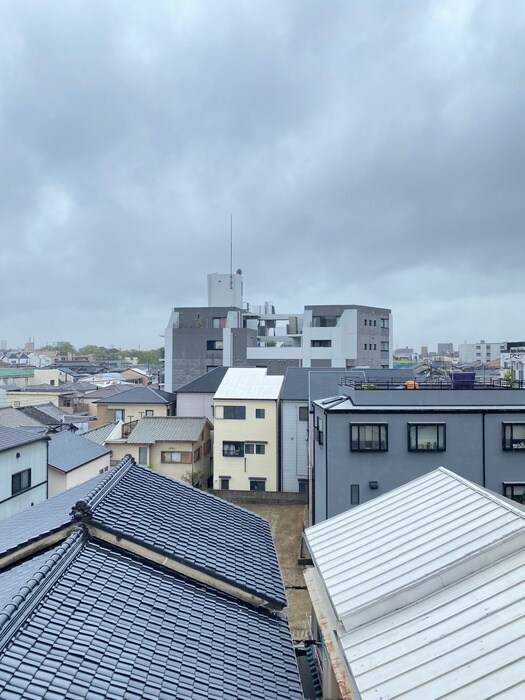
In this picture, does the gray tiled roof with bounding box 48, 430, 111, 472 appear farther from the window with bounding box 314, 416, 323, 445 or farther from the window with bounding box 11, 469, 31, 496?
the window with bounding box 314, 416, 323, 445

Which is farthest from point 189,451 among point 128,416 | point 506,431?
point 506,431

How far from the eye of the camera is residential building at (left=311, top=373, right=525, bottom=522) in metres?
21.4

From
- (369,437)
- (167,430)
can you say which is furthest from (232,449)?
(369,437)

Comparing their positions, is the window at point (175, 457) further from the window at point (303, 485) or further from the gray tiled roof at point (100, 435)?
the window at point (303, 485)

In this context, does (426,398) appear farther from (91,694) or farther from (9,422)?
(9,422)

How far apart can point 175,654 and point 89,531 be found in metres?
2.43

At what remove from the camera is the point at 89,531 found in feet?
24.6

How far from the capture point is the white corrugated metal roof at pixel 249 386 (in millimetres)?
35219

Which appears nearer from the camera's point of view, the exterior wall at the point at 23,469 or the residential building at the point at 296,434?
the exterior wall at the point at 23,469

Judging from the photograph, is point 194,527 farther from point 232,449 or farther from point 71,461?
point 232,449

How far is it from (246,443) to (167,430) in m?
6.22

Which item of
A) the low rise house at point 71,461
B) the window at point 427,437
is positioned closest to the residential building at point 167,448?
the low rise house at point 71,461

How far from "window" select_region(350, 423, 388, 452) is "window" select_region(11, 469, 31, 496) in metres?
15.1

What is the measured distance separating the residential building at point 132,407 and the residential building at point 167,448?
266 inches
